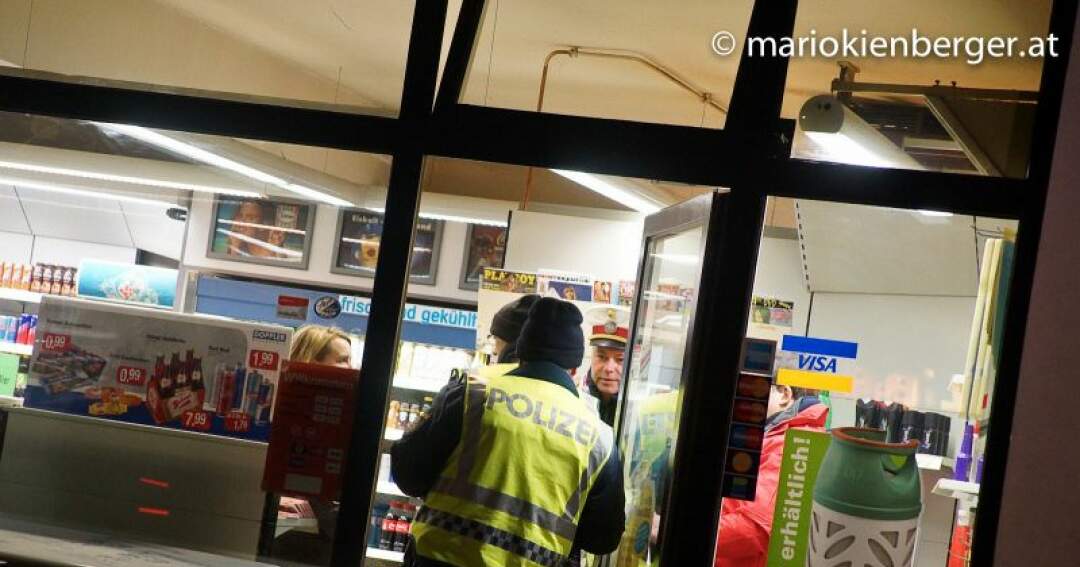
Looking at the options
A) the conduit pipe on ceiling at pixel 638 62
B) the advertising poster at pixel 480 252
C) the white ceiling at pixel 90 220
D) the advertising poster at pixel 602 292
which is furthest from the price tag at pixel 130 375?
the advertising poster at pixel 480 252

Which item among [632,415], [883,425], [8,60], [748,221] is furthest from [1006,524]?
[8,60]

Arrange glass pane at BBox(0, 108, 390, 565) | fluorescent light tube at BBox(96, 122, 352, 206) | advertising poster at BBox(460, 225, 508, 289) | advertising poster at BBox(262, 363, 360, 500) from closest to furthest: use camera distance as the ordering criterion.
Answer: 1. advertising poster at BBox(262, 363, 360, 500)
2. glass pane at BBox(0, 108, 390, 565)
3. fluorescent light tube at BBox(96, 122, 352, 206)
4. advertising poster at BBox(460, 225, 508, 289)

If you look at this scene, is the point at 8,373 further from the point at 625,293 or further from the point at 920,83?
the point at 920,83

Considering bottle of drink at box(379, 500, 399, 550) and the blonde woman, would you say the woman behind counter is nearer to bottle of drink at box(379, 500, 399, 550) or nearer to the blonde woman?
the blonde woman

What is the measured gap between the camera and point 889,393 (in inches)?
143

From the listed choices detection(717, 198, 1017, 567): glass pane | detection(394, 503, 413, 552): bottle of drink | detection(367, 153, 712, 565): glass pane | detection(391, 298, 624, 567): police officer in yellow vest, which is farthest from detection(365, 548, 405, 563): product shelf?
detection(717, 198, 1017, 567): glass pane

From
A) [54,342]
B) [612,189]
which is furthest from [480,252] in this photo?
[54,342]

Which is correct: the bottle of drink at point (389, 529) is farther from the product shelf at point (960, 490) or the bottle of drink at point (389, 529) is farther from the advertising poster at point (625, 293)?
the product shelf at point (960, 490)

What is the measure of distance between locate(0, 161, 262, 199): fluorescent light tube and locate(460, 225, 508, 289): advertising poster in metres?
3.41

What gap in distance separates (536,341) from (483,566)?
0.68m

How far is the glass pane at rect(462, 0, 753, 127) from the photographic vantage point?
11.4 feet

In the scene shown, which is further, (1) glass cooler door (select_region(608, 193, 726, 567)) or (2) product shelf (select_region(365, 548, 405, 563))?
(2) product shelf (select_region(365, 548, 405, 563))

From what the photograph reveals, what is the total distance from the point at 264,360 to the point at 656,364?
50.1 inches

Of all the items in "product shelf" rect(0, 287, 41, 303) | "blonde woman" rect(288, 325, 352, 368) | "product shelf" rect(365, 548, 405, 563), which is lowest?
"product shelf" rect(365, 548, 405, 563)
